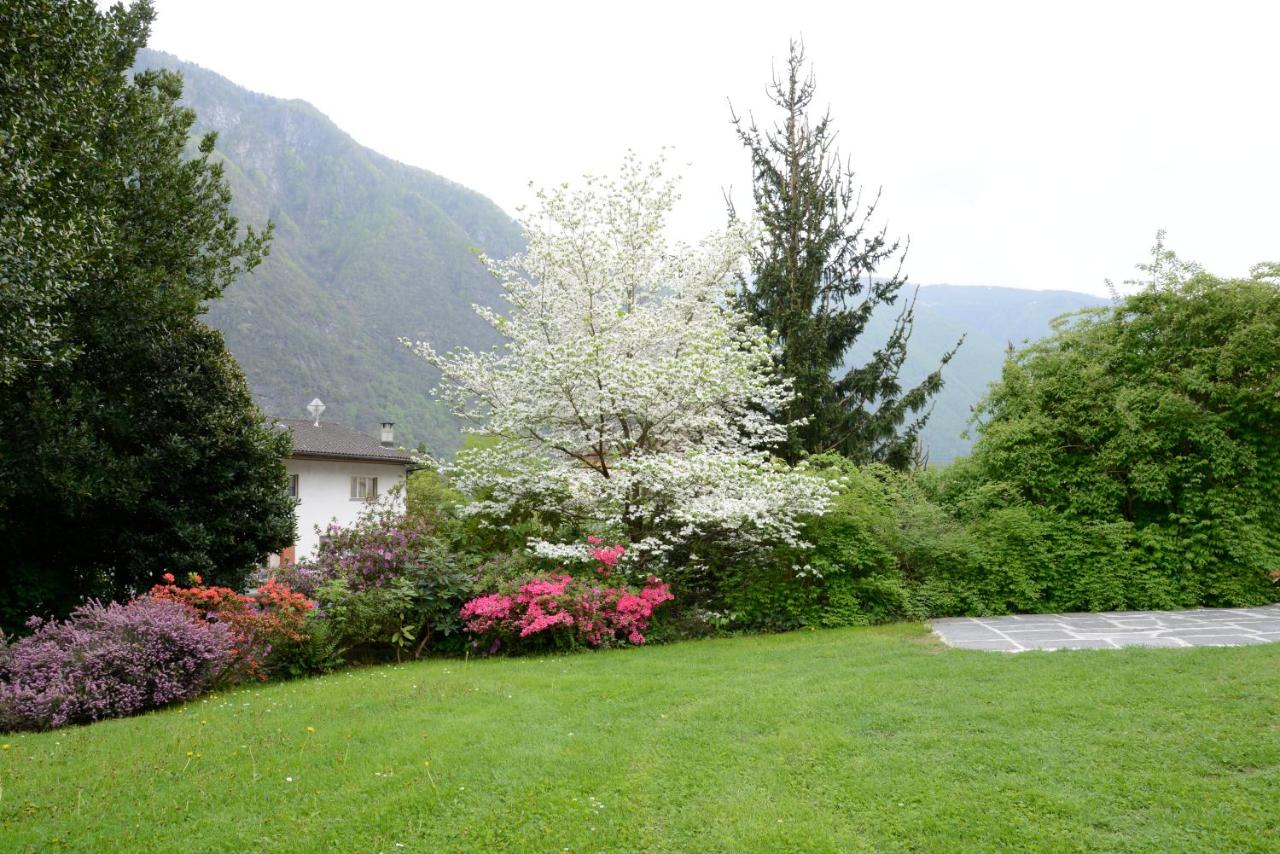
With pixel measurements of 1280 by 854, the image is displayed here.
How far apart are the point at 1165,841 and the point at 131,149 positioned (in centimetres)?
1141

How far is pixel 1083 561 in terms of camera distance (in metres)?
9.67

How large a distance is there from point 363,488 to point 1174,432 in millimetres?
24620

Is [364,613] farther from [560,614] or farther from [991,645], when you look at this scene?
[991,645]

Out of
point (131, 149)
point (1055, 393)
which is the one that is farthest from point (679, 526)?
point (131, 149)

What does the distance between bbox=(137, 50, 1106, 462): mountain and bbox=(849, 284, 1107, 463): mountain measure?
0.55 meters

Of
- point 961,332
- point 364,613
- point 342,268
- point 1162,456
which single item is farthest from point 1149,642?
point 961,332

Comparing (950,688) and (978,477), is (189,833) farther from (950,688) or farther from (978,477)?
(978,477)

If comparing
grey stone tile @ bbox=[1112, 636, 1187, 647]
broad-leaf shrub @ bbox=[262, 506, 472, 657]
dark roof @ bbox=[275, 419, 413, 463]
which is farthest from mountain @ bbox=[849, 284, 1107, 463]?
broad-leaf shrub @ bbox=[262, 506, 472, 657]

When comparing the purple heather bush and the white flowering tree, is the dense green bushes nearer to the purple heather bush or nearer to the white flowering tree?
the white flowering tree

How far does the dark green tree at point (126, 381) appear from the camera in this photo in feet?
23.1

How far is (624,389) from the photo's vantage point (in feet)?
29.4

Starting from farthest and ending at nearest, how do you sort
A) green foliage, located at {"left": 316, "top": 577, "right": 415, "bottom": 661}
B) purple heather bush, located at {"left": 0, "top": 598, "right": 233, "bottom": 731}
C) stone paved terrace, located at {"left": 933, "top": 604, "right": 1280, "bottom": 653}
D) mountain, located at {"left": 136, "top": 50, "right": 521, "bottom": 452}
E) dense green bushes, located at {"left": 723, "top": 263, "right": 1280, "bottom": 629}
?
mountain, located at {"left": 136, "top": 50, "right": 521, "bottom": 452}
dense green bushes, located at {"left": 723, "top": 263, "right": 1280, "bottom": 629}
green foliage, located at {"left": 316, "top": 577, "right": 415, "bottom": 661}
stone paved terrace, located at {"left": 933, "top": 604, "right": 1280, "bottom": 653}
purple heather bush, located at {"left": 0, "top": 598, "right": 233, "bottom": 731}

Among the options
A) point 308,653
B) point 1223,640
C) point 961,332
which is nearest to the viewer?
point 1223,640

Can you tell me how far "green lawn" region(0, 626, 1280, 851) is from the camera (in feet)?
11.1
